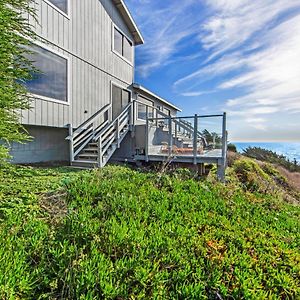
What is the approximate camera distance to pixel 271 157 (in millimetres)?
19672

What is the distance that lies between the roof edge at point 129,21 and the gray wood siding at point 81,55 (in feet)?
0.95

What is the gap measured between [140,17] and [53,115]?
879cm

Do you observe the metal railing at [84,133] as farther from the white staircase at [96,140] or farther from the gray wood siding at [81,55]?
the gray wood siding at [81,55]

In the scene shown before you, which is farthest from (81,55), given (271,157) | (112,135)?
(271,157)

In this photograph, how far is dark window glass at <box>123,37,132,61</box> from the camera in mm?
12578

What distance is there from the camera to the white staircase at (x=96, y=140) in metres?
7.88

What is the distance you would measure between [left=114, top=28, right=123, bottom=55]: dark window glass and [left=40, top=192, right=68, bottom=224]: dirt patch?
962cm

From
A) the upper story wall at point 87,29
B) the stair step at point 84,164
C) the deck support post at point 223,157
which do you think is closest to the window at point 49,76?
the upper story wall at point 87,29

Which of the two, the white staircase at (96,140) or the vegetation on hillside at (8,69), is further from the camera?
the white staircase at (96,140)

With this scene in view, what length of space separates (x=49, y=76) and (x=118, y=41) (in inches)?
232

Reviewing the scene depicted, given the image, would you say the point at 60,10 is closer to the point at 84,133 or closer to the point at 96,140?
the point at 84,133

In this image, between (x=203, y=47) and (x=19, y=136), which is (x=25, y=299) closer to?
(x=19, y=136)

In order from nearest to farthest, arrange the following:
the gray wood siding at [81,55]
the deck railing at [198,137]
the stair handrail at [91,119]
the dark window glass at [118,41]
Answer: the gray wood siding at [81,55]
the deck railing at [198,137]
the stair handrail at [91,119]
the dark window glass at [118,41]

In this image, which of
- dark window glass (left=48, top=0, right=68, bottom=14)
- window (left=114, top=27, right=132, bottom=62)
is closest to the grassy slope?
dark window glass (left=48, top=0, right=68, bottom=14)
